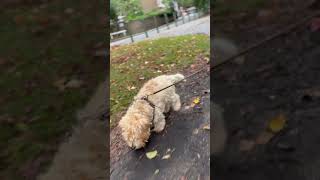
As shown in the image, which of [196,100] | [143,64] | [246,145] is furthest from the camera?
[143,64]

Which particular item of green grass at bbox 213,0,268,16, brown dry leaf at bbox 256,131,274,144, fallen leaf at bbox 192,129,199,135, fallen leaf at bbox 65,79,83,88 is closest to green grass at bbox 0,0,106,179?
fallen leaf at bbox 65,79,83,88

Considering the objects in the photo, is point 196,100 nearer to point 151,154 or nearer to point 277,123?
point 151,154

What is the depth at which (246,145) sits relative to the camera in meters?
0.70

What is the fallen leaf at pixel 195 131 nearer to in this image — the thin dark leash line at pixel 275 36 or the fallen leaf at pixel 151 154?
the fallen leaf at pixel 151 154

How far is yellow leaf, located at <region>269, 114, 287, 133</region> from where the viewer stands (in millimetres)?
668

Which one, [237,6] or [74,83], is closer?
[237,6]

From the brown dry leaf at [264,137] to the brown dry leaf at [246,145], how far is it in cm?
1

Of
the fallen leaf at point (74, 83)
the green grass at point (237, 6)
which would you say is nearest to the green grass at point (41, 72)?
the fallen leaf at point (74, 83)

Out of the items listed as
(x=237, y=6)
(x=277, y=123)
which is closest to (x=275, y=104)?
(x=277, y=123)

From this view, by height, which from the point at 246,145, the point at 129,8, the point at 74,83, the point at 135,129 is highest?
the point at 74,83

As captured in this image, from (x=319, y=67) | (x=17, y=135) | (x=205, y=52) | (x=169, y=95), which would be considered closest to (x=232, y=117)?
(x=319, y=67)

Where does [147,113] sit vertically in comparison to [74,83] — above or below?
below

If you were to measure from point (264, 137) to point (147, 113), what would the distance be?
0.87 metres

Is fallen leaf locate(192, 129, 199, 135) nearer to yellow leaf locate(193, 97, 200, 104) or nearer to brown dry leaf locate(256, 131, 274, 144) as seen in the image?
yellow leaf locate(193, 97, 200, 104)
